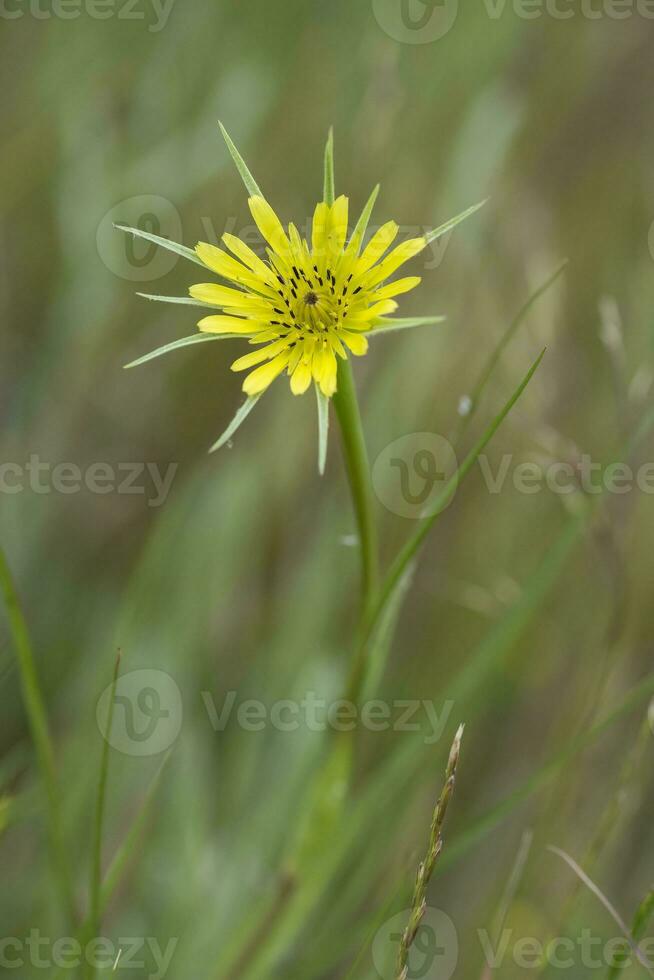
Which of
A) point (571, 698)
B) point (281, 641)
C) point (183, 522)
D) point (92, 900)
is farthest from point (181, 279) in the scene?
point (92, 900)

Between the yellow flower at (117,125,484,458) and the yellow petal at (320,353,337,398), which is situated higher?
the yellow flower at (117,125,484,458)

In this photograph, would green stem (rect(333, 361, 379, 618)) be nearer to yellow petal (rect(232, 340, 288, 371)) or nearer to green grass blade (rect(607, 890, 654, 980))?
yellow petal (rect(232, 340, 288, 371))

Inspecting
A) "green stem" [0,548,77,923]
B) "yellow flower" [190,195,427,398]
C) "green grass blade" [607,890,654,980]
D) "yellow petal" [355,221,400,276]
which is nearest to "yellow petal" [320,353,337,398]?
"yellow flower" [190,195,427,398]

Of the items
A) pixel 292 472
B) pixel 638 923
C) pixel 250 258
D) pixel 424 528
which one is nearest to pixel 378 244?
pixel 250 258

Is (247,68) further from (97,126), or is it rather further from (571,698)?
(571,698)

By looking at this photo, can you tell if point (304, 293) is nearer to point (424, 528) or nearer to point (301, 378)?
point (301, 378)

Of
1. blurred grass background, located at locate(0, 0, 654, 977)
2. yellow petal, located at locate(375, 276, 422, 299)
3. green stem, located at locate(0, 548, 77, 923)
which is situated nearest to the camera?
yellow petal, located at locate(375, 276, 422, 299)

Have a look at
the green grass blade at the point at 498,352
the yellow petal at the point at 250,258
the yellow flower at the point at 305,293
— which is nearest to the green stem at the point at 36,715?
the yellow flower at the point at 305,293

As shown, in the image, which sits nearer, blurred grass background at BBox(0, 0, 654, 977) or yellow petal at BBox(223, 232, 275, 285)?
yellow petal at BBox(223, 232, 275, 285)
